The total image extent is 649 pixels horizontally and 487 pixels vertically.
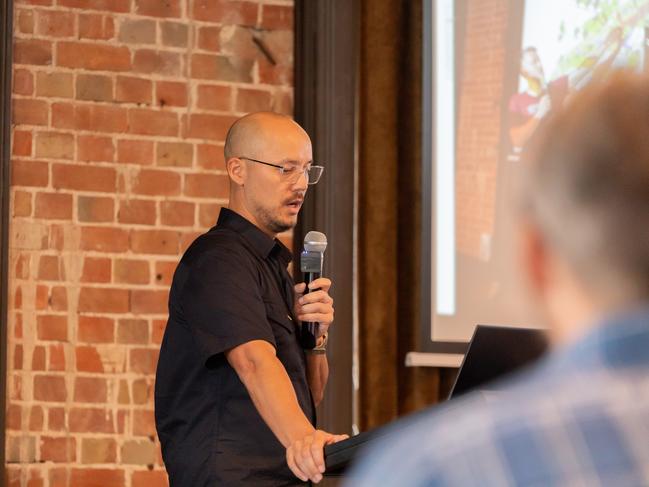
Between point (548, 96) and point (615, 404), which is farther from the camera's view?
point (548, 96)

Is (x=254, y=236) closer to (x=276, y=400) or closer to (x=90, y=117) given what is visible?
→ (x=276, y=400)

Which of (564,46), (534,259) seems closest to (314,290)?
(534,259)

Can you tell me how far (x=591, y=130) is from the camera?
0.75m

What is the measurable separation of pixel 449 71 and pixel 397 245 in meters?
0.61

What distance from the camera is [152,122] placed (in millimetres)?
3445

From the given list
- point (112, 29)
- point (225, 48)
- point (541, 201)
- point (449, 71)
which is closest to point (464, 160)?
point (449, 71)

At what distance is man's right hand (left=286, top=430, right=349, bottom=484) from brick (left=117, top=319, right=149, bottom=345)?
5.30ft

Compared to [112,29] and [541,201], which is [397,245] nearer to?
[112,29]

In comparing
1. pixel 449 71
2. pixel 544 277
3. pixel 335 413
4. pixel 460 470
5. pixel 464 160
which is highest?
pixel 449 71

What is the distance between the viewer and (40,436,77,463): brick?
328 cm

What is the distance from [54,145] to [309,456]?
1.90 meters

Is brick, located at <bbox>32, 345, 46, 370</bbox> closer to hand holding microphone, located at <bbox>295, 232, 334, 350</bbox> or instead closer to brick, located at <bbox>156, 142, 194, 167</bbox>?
brick, located at <bbox>156, 142, 194, 167</bbox>

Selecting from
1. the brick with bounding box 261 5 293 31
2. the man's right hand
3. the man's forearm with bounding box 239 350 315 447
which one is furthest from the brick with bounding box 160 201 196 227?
the man's right hand

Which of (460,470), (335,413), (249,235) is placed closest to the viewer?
(460,470)
